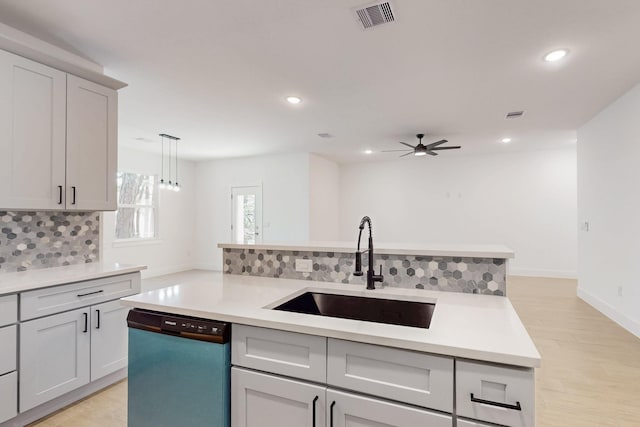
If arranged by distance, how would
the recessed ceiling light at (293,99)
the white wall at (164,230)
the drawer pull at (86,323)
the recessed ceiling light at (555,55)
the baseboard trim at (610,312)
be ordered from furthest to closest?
1. the white wall at (164,230)
2. the recessed ceiling light at (293,99)
3. the baseboard trim at (610,312)
4. the recessed ceiling light at (555,55)
5. the drawer pull at (86,323)

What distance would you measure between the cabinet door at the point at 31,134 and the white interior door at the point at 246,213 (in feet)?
16.2

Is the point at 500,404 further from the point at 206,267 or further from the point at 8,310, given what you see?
the point at 206,267

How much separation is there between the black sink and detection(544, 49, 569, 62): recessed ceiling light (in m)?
2.56

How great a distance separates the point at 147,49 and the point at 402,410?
307 cm

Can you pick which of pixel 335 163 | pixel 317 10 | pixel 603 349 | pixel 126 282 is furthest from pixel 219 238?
pixel 603 349

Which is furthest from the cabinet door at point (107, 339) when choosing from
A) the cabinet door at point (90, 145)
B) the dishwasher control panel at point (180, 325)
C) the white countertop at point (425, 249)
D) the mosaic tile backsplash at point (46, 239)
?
the white countertop at point (425, 249)

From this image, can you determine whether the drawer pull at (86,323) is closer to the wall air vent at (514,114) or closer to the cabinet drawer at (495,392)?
the cabinet drawer at (495,392)

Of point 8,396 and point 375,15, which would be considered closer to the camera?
point 8,396

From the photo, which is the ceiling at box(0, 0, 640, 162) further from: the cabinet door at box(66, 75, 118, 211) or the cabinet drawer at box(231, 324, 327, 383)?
the cabinet drawer at box(231, 324, 327, 383)

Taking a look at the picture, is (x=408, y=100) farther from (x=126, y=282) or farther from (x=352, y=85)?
(x=126, y=282)

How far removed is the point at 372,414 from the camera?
112 centimetres

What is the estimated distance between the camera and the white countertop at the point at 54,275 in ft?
6.50

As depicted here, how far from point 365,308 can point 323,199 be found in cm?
591

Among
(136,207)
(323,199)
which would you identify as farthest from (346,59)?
(136,207)
